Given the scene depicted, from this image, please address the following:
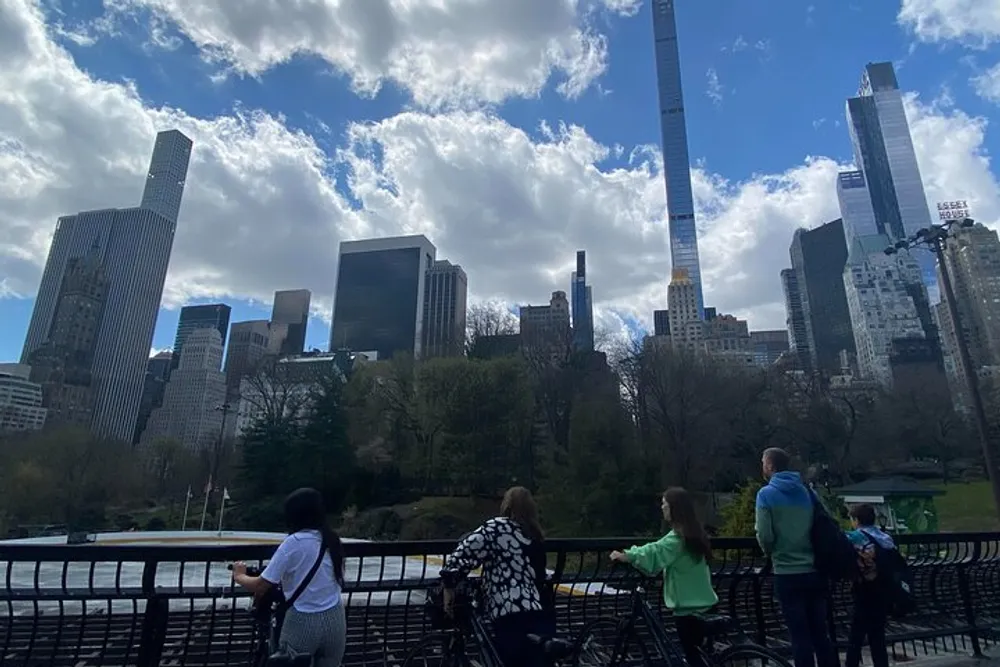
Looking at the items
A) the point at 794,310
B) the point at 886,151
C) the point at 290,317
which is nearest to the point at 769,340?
the point at 794,310

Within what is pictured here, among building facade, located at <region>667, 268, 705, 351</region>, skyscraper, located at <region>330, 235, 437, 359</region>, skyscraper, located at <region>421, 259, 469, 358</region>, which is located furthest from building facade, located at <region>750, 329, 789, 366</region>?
skyscraper, located at <region>330, 235, 437, 359</region>

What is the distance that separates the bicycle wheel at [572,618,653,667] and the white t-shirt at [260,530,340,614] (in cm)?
174

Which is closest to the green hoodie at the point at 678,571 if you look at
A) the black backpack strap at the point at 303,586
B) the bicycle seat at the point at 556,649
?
the bicycle seat at the point at 556,649

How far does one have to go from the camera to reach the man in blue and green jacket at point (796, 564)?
398cm

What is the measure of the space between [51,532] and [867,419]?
59022 millimetres

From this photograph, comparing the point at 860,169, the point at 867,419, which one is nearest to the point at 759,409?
the point at 867,419

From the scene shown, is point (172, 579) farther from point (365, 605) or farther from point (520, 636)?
point (520, 636)

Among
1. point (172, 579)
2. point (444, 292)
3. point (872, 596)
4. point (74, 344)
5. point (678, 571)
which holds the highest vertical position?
point (444, 292)

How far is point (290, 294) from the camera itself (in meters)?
177

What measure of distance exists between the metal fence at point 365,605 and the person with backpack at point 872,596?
1.51 feet

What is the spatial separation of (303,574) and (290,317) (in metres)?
183

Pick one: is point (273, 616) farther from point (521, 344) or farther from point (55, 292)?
point (55, 292)

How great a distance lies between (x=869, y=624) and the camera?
4605mm

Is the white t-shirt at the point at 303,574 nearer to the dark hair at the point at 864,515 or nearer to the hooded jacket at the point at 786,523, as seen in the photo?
the hooded jacket at the point at 786,523
